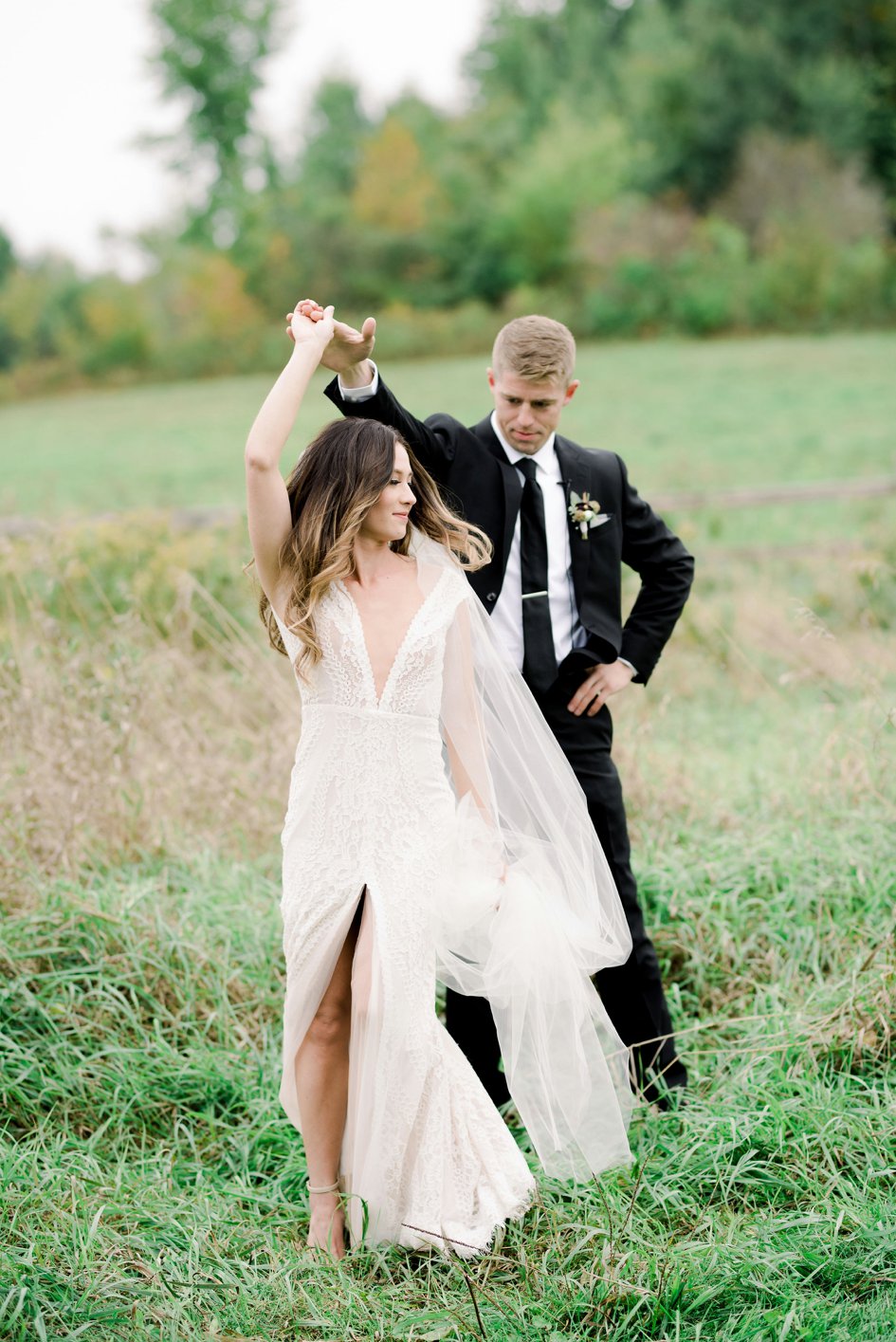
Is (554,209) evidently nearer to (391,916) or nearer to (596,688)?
(596,688)

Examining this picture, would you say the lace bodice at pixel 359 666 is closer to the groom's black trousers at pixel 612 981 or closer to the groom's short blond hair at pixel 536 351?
the groom's black trousers at pixel 612 981

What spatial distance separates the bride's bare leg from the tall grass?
172 mm

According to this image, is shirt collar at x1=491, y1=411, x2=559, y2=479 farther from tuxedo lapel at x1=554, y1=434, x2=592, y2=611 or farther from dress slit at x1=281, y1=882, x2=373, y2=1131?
dress slit at x1=281, y1=882, x2=373, y2=1131

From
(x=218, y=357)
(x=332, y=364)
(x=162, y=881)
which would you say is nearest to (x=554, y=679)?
(x=332, y=364)

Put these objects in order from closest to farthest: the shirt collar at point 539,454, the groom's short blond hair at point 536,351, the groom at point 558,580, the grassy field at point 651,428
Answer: the groom's short blond hair at point 536,351 → the groom at point 558,580 → the shirt collar at point 539,454 → the grassy field at point 651,428

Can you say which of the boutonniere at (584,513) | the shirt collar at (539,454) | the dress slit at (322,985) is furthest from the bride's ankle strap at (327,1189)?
the shirt collar at (539,454)

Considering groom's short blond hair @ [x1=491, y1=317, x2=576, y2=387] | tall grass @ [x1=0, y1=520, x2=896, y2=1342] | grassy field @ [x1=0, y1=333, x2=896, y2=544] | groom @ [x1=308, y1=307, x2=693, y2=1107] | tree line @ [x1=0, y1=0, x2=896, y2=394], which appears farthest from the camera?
tree line @ [x1=0, y1=0, x2=896, y2=394]

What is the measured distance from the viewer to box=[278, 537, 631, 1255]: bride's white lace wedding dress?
10.3 ft

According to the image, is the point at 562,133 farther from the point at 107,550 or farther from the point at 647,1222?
the point at 647,1222

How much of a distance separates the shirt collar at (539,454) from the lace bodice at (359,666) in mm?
763

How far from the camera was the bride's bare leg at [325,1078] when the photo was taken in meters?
3.21

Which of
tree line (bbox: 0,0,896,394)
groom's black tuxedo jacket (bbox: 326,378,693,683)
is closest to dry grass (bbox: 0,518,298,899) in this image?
groom's black tuxedo jacket (bbox: 326,378,693,683)

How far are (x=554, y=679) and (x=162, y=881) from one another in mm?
1844

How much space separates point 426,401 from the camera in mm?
23047
